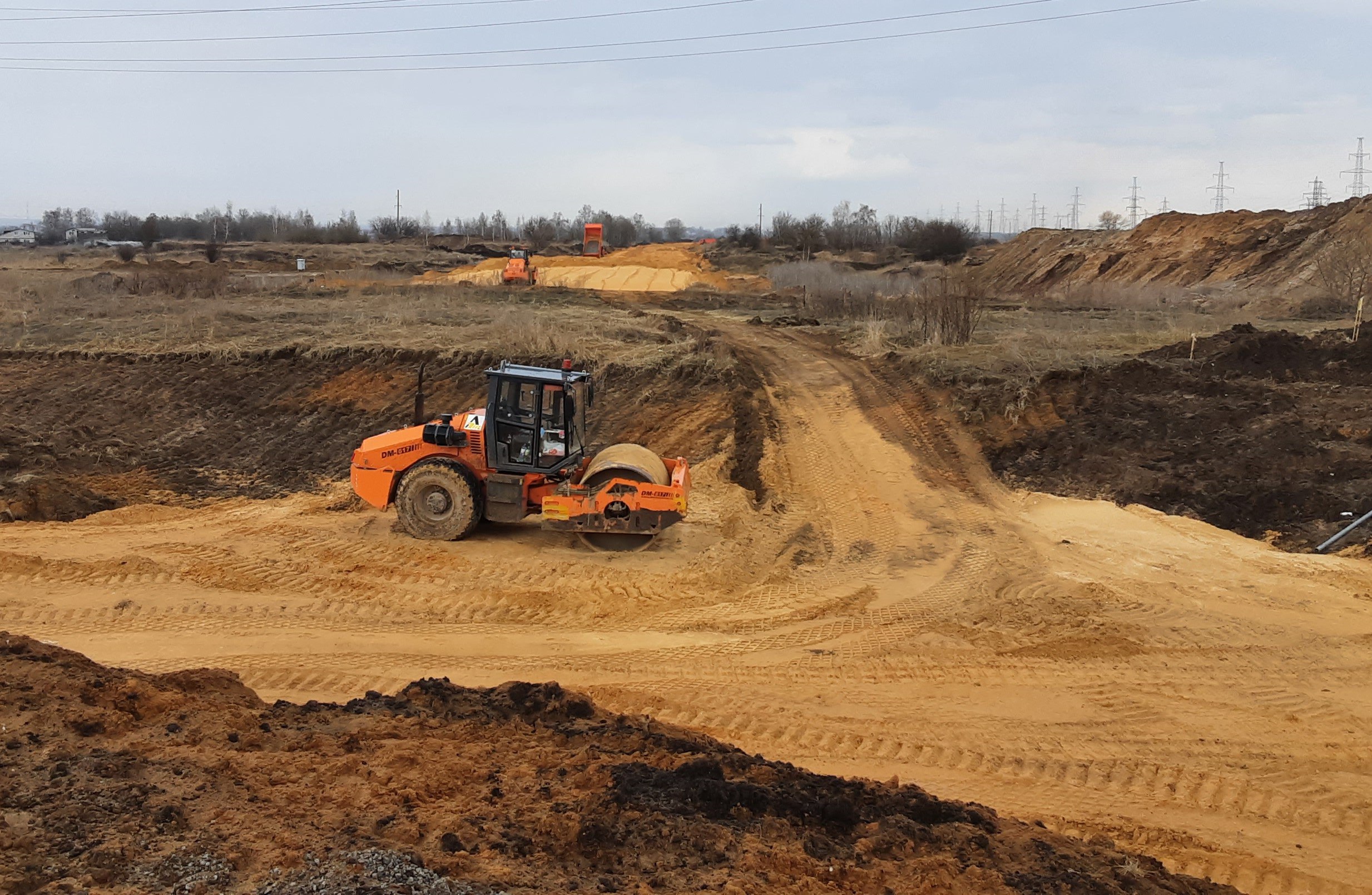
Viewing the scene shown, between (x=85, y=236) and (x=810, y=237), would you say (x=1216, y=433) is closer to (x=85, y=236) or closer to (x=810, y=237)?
(x=810, y=237)

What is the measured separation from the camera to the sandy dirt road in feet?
22.5

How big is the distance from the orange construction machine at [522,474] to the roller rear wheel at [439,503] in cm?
1

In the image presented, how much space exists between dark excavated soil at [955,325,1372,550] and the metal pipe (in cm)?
22

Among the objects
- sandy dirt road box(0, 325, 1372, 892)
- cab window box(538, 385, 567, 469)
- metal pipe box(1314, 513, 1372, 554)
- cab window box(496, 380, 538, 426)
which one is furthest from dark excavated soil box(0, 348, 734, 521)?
metal pipe box(1314, 513, 1372, 554)

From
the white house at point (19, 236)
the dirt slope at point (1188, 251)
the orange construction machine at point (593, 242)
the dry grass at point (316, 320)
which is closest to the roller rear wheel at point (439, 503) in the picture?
the dry grass at point (316, 320)

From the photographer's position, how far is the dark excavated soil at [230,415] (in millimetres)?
15344

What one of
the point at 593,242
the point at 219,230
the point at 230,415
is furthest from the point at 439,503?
the point at 219,230

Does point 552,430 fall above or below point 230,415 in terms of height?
above

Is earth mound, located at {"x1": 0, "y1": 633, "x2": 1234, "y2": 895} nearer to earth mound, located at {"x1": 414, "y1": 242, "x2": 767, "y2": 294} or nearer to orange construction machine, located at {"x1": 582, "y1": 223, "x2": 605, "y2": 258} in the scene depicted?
earth mound, located at {"x1": 414, "y1": 242, "x2": 767, "y2": 294}

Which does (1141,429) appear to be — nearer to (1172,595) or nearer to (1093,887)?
(1172,595)

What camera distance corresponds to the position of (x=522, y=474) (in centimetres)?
1173

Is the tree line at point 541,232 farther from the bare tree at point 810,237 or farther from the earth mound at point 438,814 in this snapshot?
the earth mound at point 438,814

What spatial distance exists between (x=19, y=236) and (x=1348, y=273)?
379 feet

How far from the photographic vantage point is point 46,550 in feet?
36.8
